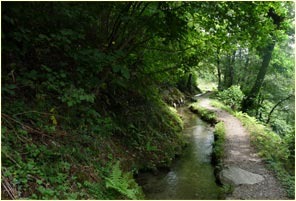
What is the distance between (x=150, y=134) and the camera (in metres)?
8.87

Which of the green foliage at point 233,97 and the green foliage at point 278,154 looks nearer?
the green foliage at point 278,154

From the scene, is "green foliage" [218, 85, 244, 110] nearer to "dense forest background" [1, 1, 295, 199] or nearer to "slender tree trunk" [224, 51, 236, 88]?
"slender tree trunk" [224, 51, 236, 88]

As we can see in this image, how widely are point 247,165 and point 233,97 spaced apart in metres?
13.3

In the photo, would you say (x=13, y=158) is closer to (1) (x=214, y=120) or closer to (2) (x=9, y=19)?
(2) (x=9, y=19)

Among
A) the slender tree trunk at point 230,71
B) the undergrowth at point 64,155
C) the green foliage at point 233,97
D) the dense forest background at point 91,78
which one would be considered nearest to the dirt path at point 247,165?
the dense forest background at point 91,78

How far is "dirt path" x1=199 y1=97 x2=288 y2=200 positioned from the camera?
6.40 meters

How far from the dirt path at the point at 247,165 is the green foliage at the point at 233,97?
6772 mm

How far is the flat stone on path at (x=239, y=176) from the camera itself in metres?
7.16

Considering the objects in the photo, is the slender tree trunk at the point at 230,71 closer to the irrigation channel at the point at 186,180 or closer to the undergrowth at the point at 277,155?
the undergrowth at the point at 277,155

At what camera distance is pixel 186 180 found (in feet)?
24.9

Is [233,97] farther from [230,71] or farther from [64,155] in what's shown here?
[64,155]

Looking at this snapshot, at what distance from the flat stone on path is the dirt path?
0.16 metres

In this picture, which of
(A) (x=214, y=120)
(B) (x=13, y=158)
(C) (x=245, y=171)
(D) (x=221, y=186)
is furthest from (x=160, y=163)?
(A) (x=214, y=120)

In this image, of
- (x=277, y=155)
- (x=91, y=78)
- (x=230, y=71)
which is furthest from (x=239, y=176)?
(x=230, y=71)
